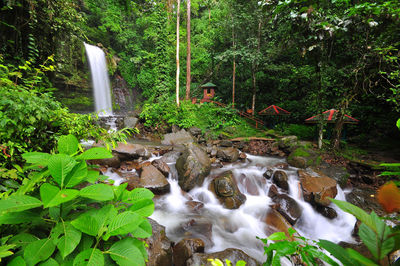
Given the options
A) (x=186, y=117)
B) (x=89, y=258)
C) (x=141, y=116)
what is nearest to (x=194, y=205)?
(x=89, y=258)

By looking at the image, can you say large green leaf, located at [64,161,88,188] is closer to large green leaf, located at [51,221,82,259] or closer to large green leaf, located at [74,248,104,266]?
large green leaf, located at [51,221,82,259]

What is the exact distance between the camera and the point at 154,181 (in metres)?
5.21

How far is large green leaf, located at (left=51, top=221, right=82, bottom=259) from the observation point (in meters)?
0.93

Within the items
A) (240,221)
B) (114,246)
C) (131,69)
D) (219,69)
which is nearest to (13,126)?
(114,246)

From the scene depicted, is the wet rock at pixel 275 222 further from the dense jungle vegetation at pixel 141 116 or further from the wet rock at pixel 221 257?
the dense jungle vegetation at pixel 141 116

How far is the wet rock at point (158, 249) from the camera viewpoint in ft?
8.23

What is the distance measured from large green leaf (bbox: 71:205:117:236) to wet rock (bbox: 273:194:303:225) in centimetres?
486

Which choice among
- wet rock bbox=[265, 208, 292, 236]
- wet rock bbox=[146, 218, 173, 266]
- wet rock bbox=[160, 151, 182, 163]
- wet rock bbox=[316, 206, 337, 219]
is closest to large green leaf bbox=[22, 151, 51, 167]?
wet rock bbox=[146, 218, 173, 266]

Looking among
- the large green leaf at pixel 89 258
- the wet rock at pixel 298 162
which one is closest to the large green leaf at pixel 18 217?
the large green leaf at pixel 89 258

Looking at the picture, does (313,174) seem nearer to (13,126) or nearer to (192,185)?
(192,185)

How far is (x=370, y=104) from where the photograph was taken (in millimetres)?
10672

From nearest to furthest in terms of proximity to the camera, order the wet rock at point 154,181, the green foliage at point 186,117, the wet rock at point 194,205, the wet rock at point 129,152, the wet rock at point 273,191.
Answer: the wet rock at point 194,205 → the wet rock at point 154,181 → the wet rock at point 273,191 → the wet rock at point 129,152 → the green foliage at point 186,117

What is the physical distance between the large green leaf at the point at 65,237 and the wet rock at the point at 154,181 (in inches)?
161

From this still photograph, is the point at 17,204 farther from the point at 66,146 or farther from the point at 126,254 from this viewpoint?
the point at 126,254
